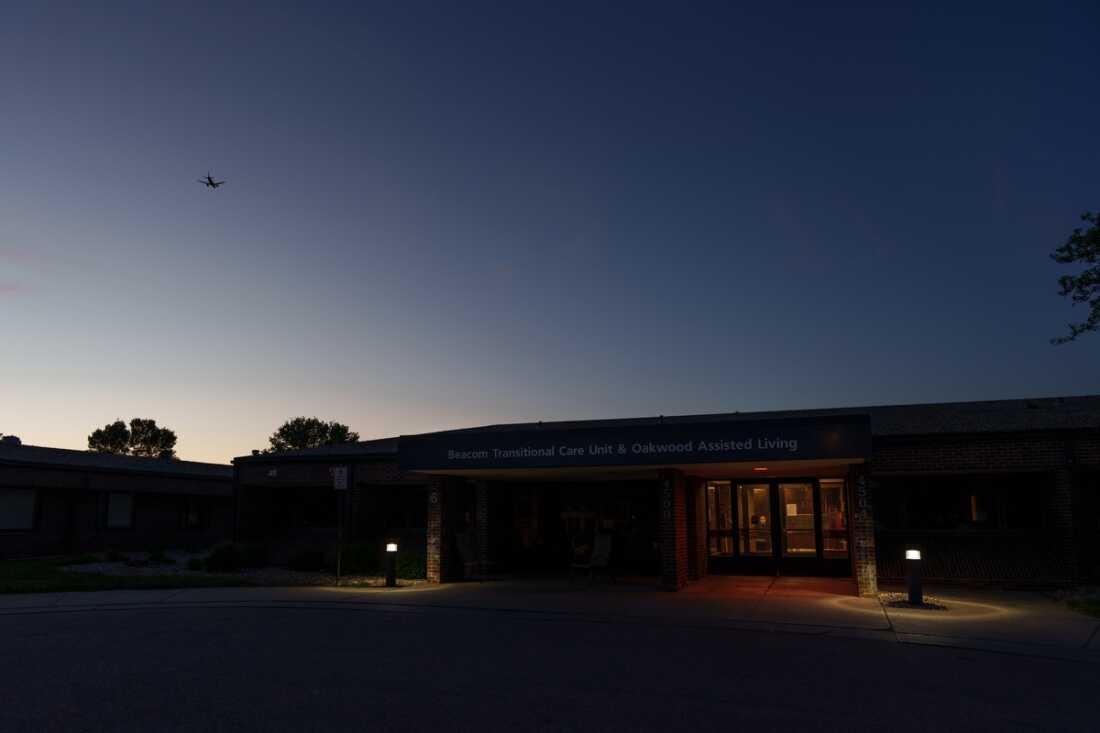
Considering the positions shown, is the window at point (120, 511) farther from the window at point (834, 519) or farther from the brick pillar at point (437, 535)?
the window at point (834, 519)

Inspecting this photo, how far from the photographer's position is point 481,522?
22266mm

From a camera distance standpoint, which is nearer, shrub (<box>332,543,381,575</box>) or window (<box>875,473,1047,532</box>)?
window (<box>875,473,1047,532</box>)

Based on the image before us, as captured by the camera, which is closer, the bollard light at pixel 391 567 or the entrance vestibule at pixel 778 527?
the bollard light at pixel 391 567

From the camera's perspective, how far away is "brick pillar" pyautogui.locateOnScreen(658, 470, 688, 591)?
59.0 feet

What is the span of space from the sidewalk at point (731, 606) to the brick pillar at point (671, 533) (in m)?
0.39

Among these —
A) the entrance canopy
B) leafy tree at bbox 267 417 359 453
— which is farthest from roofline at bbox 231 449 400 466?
leafy tree at bbox 267 417 359 453

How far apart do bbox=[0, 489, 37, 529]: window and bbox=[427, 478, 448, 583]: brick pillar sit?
1821cm

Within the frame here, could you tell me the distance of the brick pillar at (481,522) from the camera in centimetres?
2161

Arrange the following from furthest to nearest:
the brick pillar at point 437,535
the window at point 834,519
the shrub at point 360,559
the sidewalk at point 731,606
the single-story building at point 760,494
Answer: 1. the shrub at point 360,559
2. the window at point 834,519
3. the brick pillar at point 437,535
4. the single-story building at point 760,494
5. the sidewalk at point 731,606

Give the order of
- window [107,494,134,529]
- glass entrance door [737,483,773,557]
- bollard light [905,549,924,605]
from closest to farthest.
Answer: bollard light [905,549,924,605] < glass entrance door [737,483,773,557] < window [107,494,134,529]

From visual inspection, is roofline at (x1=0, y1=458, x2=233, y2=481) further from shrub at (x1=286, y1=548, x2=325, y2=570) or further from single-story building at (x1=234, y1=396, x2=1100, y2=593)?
shrub at (x1=286, y1=548, x2=325, y2=570)

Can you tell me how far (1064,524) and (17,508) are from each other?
3263 centimetres

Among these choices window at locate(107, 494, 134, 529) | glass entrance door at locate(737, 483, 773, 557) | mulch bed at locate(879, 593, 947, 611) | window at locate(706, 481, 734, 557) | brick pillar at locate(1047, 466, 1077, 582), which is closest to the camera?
mulch bed at locate(879, 593, 947, 611)

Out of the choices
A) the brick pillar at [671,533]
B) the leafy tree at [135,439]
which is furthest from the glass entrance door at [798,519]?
the leafy tree at [135,439]
